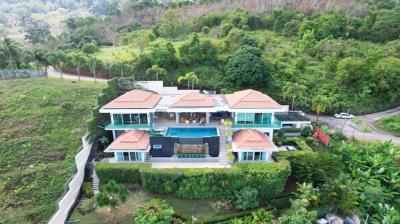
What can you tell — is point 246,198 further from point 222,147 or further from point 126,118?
point 126,118

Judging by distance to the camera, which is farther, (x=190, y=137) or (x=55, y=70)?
(x=55, y=70)

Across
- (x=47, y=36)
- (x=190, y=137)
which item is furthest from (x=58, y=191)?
(x=47, y=36)

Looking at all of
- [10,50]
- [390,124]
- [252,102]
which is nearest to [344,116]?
[390,124]

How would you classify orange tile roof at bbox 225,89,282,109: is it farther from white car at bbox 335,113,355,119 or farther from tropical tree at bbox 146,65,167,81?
white car at bbox 335,113,355,119

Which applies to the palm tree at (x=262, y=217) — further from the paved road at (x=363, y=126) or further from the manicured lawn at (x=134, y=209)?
the paved road at (x=363, y=126)

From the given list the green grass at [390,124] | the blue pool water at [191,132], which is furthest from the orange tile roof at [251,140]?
the green grass at [390,124]

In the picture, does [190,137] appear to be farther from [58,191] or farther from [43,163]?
[43,163]
